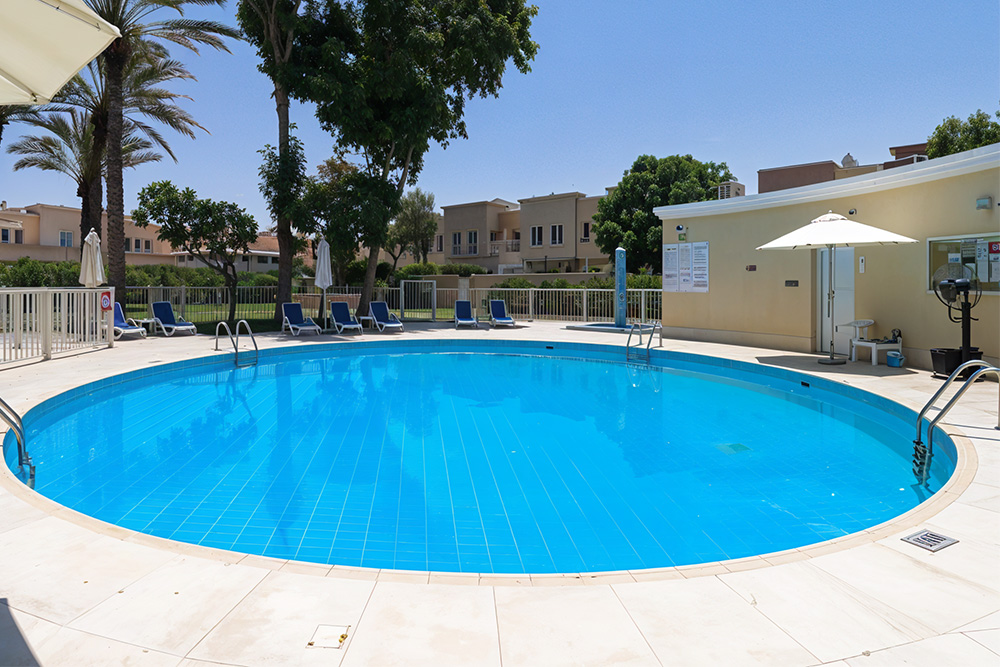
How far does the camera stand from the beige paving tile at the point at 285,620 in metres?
2.37

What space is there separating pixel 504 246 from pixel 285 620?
40.1 metres

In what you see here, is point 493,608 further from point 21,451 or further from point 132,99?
point 132,99

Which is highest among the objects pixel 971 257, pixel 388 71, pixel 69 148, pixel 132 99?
pixel 132 99

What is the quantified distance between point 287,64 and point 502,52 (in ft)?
21.8

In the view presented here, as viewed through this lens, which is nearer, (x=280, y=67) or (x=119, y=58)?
(x=119, y=58)

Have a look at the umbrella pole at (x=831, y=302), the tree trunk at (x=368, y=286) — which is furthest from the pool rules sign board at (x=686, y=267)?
the tree trunk at (x=368, y=286)

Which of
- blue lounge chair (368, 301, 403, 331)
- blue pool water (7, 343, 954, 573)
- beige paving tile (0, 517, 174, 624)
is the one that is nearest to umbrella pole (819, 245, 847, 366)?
blue pool water (7, 343, 954, 573)

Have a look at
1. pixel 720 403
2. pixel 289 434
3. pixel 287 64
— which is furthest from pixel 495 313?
pixel 289 434

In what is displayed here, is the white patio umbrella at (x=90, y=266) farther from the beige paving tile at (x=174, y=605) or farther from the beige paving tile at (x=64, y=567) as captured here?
the beige paving tile at (x=174, y=605)

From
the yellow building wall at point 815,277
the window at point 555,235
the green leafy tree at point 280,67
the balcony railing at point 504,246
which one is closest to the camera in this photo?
the yellow building wall at point 815,277

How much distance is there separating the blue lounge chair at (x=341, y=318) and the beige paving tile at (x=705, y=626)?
49.9 feet

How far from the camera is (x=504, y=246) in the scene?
4200 cm

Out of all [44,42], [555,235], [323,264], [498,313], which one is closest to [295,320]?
[323,264]

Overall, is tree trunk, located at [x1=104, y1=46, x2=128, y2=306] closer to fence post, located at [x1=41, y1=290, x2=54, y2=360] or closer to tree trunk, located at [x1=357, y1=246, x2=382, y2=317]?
fence post, located at [x1=41, y1=290, x2=54, y2=360]
